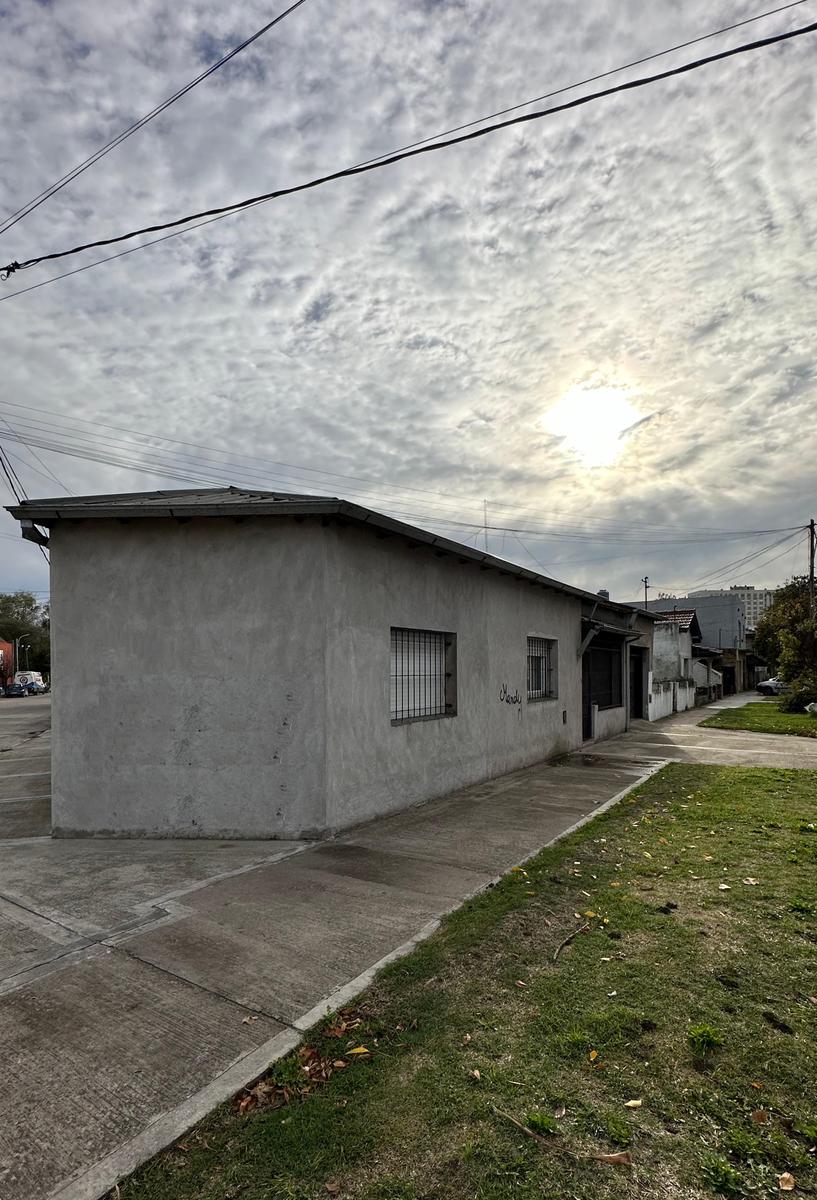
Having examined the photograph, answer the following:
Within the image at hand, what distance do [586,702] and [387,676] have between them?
938 centimetres

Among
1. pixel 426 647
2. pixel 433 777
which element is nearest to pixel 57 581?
pixel 426 647

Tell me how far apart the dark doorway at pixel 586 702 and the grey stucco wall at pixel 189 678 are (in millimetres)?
10114

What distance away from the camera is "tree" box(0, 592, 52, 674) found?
67125 mm

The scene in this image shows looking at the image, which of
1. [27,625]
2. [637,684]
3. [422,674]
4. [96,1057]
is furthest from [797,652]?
[27,625]

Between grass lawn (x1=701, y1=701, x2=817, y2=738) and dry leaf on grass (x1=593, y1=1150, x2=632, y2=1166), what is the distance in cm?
1741

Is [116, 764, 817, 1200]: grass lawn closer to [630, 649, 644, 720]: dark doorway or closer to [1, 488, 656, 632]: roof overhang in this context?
[1, 488, 656, 632]: roof overhang

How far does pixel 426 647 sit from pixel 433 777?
67.8 inches

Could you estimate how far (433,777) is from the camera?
852cm

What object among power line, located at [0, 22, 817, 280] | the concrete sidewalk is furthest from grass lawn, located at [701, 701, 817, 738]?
power line, located at [0, 22, 817, 280]

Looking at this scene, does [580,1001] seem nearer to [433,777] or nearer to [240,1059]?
[240,1059]

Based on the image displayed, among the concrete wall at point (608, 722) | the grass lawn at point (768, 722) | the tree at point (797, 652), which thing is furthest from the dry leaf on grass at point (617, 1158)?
the tree at point (797, 652)

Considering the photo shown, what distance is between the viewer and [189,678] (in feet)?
21.9

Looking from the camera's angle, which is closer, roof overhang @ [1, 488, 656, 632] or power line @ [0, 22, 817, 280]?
power line @ [0, 22, 817, 280]

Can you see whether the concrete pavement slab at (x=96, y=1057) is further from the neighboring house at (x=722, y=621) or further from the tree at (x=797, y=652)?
the neighboring house at (x=722, y=621)
